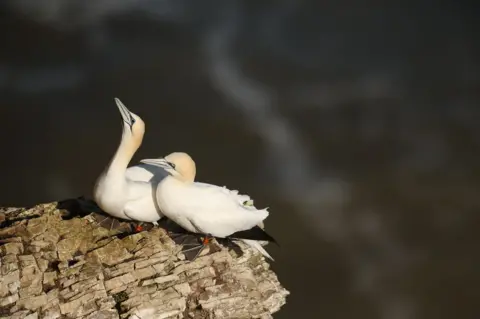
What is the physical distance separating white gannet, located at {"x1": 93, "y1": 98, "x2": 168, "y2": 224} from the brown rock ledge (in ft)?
0.62

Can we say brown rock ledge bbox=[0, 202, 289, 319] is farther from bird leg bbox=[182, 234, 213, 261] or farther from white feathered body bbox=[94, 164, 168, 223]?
white feathered body bbox=[94, 164, 168, 223]

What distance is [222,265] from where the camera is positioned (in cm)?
523

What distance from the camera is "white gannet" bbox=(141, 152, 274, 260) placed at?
17.1 ft

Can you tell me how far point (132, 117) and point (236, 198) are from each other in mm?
Answer: 1087

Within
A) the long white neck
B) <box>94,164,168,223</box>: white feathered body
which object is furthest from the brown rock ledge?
the long white neck

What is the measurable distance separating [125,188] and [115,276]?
0.75 metres

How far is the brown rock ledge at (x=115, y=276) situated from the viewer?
4.72m

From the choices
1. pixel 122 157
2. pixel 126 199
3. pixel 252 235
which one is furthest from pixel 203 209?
pixel 122 157

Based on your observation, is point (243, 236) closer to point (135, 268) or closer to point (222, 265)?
point (222, 265)

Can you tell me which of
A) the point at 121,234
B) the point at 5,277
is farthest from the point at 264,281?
the point at 5,277

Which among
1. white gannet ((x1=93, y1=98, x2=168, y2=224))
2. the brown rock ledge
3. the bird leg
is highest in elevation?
white gannet ((x1=93, y1=98, x2=168, y2=224))

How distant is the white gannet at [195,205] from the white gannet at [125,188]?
181 millimetres

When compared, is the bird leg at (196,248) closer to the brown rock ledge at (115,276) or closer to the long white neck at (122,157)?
the brown rock ledge at (115,276)

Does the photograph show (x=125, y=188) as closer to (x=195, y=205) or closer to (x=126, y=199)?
(x=126, y=199)
